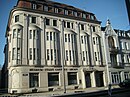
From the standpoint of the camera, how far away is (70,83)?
28.5 metres

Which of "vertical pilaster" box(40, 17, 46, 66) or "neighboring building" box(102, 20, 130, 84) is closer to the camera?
"vertical pilaster" box(40, 17, 46, 66)

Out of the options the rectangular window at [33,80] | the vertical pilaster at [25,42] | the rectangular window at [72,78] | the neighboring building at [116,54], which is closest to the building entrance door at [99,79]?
the neighboring building at [116,54]

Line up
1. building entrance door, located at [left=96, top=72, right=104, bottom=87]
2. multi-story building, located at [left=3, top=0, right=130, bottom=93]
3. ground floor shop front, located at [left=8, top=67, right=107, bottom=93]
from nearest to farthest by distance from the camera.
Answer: ground floor shop front, located at [left=8, top=67, right=107, bottom=93] < multi-story building, located at [left=3, top=0, right=130, bottom=93] < building entrance door, located at [left=96, top=72, right=104, bottom=87]

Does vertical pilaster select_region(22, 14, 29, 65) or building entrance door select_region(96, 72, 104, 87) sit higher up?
vertical pilaster select_region(22, 14, 29, 65)

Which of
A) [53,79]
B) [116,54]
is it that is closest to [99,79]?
[116,54]

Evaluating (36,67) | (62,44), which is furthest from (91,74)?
(36,67)

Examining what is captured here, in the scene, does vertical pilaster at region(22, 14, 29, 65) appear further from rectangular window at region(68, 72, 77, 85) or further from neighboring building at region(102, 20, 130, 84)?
neighboring building at region(102, 20, 130, 84)

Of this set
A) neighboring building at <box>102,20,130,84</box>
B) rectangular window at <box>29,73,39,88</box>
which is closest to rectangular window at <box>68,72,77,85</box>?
rectangular window at <box>29,73,39,88</box>

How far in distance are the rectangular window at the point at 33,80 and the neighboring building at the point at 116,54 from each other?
16.7 m

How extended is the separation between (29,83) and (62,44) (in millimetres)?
9816

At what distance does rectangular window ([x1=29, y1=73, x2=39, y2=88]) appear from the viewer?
24.9 metres

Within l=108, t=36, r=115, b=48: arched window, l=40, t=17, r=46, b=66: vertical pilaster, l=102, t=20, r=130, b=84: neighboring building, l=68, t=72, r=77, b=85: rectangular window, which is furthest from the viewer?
l=108, t=36, r=115, b=48: arched window

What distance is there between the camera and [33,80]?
25172mm

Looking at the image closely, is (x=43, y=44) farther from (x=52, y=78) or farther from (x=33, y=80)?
(x=33, y=80)
